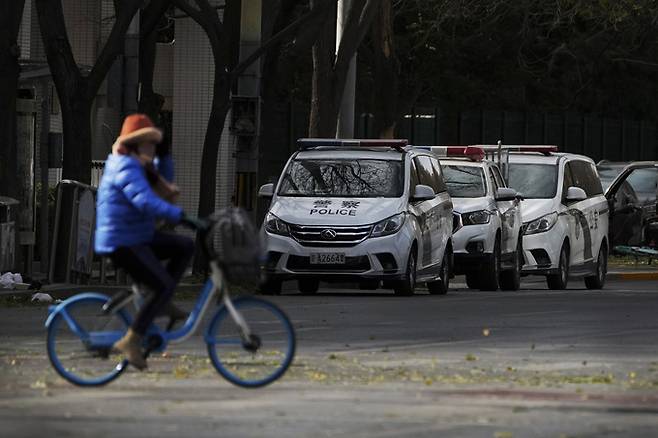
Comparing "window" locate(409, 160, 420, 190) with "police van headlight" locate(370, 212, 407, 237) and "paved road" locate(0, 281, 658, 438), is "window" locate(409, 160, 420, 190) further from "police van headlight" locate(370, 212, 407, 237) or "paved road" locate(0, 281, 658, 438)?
"paved road" locate(0, 281, 658, 438)

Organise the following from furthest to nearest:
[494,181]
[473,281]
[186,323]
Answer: [494,181]
[473,281]
[186,323]

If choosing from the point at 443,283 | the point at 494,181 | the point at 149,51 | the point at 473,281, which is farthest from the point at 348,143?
the point at 149,51

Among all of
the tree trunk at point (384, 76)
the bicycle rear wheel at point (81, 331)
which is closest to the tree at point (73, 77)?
the bicycle rear wheel at point (81, 331)

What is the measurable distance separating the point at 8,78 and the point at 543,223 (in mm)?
8234

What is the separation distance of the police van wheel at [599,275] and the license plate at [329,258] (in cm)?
767

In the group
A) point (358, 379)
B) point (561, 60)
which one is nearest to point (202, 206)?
point (358, 379)

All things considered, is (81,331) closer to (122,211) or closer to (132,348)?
(132,348)

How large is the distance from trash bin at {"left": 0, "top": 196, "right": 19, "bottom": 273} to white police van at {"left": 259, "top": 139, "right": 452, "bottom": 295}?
291cm

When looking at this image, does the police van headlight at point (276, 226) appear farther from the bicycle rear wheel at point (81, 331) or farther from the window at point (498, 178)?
the bicycle rear wheel at point (81, 331)

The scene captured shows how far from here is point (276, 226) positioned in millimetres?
23766

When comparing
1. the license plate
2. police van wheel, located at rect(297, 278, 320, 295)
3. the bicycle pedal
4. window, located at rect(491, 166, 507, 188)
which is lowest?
police van wheel, located at rect(297, 278, 320, 295)

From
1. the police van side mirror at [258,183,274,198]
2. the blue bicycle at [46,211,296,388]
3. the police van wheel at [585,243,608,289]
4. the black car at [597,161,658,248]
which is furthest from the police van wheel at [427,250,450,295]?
the blue bicycle at [46,211,296,388]

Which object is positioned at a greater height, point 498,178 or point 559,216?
point 498,178

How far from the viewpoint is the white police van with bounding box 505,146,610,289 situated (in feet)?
93.7
